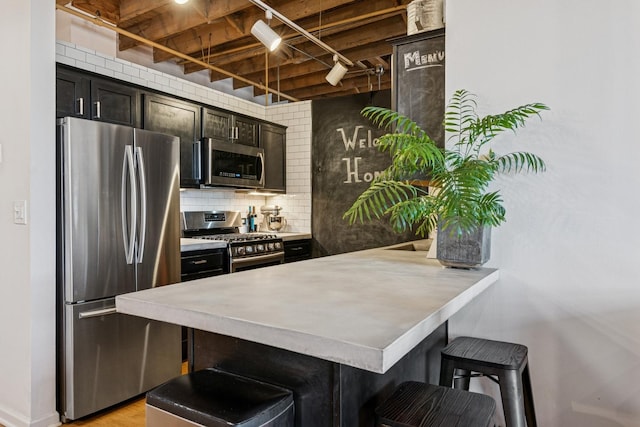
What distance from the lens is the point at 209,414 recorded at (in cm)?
102

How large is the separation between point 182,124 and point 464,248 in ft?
9.28

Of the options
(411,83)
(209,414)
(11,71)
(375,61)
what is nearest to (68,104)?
(11,71)

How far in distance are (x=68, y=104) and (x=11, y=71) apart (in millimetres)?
479

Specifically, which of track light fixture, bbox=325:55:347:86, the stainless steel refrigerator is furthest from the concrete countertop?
track light fixture, bbox=325:55:347:86

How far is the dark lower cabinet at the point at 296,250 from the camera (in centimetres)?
452

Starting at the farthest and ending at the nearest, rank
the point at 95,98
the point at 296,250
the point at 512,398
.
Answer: the point at 296,250 → the point at 95,98 → the point at 512,398

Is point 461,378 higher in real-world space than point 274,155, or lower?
lower

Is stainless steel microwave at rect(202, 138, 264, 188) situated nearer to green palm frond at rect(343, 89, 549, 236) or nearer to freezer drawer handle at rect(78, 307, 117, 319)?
freezer drawer handle at rect(78, 307, 117, 319)

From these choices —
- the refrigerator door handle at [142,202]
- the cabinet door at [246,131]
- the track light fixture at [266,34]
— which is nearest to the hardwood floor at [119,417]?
the refrigerator door handle at [142,202]

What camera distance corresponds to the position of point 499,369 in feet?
4.69

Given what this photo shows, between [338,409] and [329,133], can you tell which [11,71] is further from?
[329,133]

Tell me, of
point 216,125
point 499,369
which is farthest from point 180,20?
point 499,369

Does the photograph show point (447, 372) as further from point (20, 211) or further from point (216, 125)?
point (216, 125)

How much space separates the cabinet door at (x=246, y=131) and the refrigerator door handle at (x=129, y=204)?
171 cm
